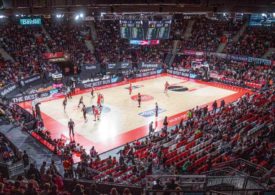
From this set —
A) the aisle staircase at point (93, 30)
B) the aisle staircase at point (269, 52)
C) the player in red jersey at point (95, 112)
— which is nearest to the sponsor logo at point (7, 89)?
the player in red jersey at point (95, 112)

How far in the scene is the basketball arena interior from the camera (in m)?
11.3

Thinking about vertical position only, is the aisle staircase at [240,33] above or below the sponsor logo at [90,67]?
above

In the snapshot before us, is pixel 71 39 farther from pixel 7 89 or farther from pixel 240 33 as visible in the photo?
pixel 240 33

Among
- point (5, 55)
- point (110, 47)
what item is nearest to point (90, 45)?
point (110, 47)

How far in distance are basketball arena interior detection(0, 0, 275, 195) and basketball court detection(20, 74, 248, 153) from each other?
13cm

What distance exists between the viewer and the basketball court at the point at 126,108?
73.6 feet

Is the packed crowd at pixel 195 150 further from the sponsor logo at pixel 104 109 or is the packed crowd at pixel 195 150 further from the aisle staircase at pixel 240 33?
the aisle staircase at pixel 240 33

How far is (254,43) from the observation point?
42594mm

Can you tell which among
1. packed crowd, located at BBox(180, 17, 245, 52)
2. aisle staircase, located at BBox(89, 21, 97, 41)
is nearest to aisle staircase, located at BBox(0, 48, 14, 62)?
aisle staircase, located at BBox(89, 21, 97, 41)

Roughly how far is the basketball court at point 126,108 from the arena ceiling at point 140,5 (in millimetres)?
11268

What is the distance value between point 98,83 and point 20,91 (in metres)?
8.77

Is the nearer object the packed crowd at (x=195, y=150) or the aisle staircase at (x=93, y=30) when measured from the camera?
the packed crowd at (x=195, y=150)

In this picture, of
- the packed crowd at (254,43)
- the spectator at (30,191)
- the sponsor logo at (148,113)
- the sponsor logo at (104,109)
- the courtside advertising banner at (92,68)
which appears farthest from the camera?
the packed crowd at (254,43)

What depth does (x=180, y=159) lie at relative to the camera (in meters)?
16.9
